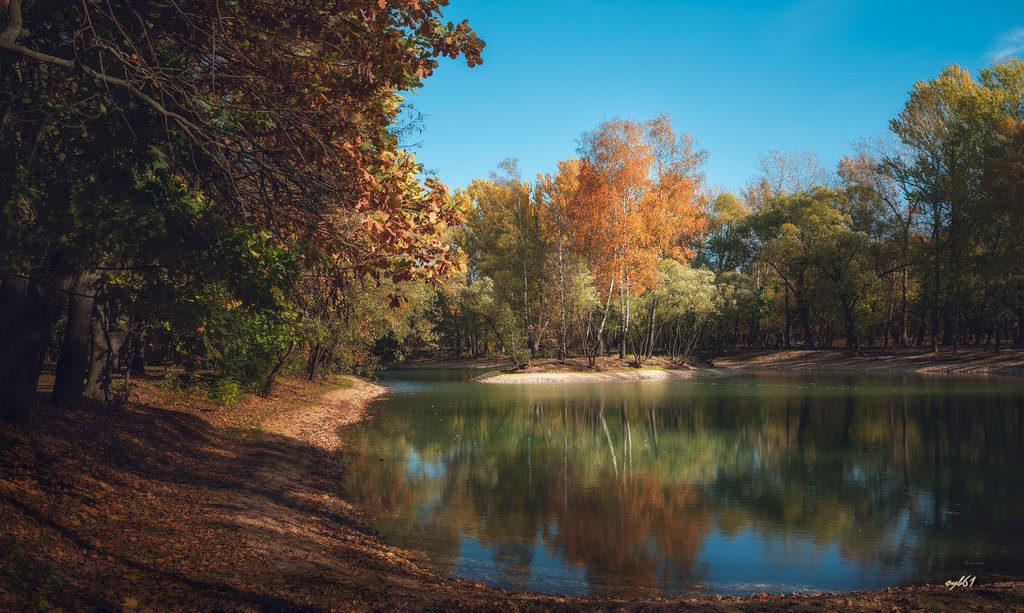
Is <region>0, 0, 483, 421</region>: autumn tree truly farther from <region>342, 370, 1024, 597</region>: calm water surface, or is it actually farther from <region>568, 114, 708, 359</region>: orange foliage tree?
<region>568, 114, 708, 359</region>: orange foliage tree

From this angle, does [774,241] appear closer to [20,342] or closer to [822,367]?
[822,367]

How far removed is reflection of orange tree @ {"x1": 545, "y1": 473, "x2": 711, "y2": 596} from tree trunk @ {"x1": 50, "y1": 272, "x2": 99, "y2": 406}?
33.3 ft

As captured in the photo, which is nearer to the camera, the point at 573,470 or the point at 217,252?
the point at 217,252

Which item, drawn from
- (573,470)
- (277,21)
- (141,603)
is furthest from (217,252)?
(573,470)

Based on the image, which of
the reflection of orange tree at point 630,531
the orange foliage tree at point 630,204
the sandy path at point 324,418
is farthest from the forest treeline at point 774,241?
the reflection of orange tree at point 630,531

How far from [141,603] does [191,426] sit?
39.4ft

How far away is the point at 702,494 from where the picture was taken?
46.7 feet

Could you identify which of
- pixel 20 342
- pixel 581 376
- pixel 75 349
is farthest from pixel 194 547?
pixel 581 376

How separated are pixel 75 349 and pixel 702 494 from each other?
1340 cm

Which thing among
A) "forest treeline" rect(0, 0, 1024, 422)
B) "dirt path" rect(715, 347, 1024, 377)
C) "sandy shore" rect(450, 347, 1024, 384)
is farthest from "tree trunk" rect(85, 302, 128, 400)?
"dirt path" rect(715, 347, 1024, 377)

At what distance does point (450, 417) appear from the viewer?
1093 inches

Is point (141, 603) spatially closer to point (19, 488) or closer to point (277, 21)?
point (19, 488)

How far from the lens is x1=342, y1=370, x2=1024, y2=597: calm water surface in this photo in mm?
9617

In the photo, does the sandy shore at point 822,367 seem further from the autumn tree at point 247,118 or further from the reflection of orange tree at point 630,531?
the autumn tree at point 247,118
